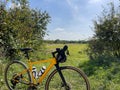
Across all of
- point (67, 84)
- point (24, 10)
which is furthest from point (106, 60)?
point (24, 10)

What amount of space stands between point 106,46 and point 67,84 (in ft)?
40.7

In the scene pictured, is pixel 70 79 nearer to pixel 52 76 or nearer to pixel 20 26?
pixel 52 76

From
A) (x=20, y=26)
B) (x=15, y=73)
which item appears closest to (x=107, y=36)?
(x=20, y=26)

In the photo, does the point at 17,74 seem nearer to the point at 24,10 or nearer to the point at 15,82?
the point at 15,82

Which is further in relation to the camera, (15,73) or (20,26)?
(20,26)

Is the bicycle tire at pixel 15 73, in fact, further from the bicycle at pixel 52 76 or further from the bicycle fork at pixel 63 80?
the bicycle fork at pixel 63 80

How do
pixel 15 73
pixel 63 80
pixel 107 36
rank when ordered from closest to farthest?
1. pixel 63 80
2. pixel 15 73
3. pixel 107 36

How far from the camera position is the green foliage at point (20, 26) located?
14781mm

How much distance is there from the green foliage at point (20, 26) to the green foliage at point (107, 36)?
4502mm

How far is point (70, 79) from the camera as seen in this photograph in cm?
614

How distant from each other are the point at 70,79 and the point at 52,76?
493 mm

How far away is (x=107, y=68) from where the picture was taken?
11.3 metres

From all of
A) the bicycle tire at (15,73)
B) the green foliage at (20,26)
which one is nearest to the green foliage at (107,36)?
the green foliage at (20,26)

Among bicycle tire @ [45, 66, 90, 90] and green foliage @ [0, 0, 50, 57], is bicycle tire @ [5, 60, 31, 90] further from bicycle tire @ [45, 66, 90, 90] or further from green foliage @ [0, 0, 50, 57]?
green foliage @ [0, 0, 50, 57]
